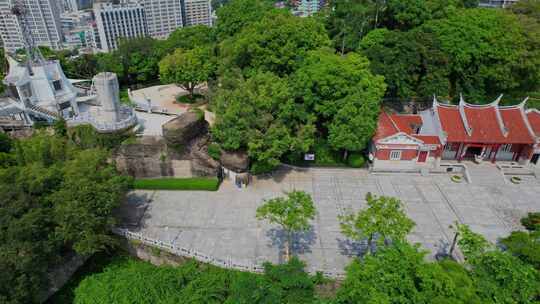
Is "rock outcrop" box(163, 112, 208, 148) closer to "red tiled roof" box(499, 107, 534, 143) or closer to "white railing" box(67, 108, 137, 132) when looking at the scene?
"white railing" box(67, 108, 137, 132)

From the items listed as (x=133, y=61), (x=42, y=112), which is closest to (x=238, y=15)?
(x=133, y=61)

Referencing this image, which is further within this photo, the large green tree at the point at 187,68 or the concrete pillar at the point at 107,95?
the large green tree at the point at 187,68

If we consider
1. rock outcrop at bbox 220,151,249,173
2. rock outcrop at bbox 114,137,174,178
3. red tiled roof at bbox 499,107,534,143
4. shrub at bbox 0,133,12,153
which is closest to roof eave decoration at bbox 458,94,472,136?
red tiled roof at bbox 499,107,534,143

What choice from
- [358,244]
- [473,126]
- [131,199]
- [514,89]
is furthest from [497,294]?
[514,89]

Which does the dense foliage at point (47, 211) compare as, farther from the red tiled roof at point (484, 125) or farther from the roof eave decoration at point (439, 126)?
the red tiled roof at point (484, 125)

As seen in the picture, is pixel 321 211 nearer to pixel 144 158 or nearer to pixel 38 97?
pixel 144 158

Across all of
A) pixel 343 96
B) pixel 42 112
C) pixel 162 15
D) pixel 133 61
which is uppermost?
pixel 343 96

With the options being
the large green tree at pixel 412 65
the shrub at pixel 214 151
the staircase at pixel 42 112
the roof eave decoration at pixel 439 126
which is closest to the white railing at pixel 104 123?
the staircase at pixel 42 112
